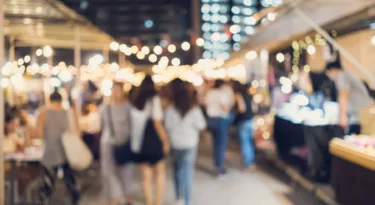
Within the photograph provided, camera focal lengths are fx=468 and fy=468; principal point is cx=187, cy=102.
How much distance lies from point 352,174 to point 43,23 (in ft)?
17.4

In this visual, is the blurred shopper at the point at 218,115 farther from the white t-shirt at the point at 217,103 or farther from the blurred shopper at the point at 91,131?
the blurred shopper at the point at 91,131

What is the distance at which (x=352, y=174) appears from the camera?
189 inches

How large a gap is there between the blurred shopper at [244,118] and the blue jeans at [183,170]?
307 centimetres

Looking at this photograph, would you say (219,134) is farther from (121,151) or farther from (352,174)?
(352,174)

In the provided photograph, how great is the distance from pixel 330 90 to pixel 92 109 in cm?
457

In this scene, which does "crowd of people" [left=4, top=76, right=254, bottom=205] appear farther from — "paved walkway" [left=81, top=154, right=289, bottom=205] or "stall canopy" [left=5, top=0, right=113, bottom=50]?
"stall canopy" [left=5, top=0, right=113, bottom=50]

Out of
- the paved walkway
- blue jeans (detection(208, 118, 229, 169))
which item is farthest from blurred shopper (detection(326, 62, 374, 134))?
blue jeans (detection(208, 118, 229, 169))

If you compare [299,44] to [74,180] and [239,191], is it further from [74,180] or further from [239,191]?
[74,180]

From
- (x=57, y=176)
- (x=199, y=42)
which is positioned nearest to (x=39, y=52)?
(x=57, y=176)

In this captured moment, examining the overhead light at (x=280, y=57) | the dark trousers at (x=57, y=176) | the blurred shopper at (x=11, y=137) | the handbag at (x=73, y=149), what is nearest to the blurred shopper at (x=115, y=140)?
the handbag at (x=73, y=149)

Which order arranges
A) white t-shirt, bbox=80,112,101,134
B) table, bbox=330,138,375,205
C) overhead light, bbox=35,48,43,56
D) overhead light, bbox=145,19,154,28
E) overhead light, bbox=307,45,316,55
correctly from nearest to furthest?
table, bbox=330,138,375,205 < overhead light, bbox=307,45,316,55 < white t-shirt, bbox=80,112,101,134 < overhead light, bbox=35,48,43,56 < overhead light, bbox=145,19,154,28

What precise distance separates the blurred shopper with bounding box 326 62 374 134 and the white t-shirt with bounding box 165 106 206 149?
1.81 m

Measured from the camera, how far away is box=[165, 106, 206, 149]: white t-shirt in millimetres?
6127

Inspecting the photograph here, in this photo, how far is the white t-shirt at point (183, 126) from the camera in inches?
241
